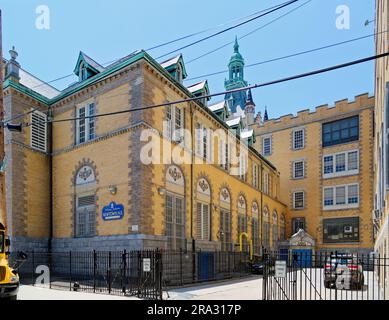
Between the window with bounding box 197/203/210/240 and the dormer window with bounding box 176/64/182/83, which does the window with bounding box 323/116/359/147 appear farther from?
the dormer window with bounding box 176/64/182/83

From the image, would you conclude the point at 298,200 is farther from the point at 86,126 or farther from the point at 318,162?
the point at 86,126

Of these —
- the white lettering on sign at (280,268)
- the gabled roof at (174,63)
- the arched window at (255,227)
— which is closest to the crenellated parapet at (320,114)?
the arched window at (255,227)

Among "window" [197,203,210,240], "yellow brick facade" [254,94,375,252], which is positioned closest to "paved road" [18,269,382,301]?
"window" [197,203,210,240]

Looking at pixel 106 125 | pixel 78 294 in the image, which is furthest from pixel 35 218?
pixel 78 294

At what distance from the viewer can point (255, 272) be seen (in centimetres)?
2767

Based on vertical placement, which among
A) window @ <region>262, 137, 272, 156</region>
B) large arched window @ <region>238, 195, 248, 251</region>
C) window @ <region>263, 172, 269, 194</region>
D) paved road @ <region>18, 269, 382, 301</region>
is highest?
window @ <region>262, 137, 272, 156</region>

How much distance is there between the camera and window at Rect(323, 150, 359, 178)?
40219 millimetres

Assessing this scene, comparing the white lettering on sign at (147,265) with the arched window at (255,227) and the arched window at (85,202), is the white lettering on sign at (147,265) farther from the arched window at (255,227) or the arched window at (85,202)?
the arched window at (255,227)

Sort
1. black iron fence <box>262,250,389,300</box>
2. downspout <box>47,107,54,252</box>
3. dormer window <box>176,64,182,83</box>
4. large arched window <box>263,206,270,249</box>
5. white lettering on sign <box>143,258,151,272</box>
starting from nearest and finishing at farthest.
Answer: black iron fence <box>262,250,389,300</box>
white lettering on sign <box>143,258,151,272</box>
downspout <box>47,107,54,252</box>
dormer window <box>176,64,182,83</box>
large arched window <box>263,206,270,249</box>

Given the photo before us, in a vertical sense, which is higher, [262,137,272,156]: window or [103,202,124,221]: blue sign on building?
[262,137,272,156]: window

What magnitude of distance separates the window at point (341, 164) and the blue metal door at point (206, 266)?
83.2 feet

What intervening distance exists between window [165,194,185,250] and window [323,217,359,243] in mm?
26526

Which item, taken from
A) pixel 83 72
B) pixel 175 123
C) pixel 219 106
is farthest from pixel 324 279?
pixel 83 72
